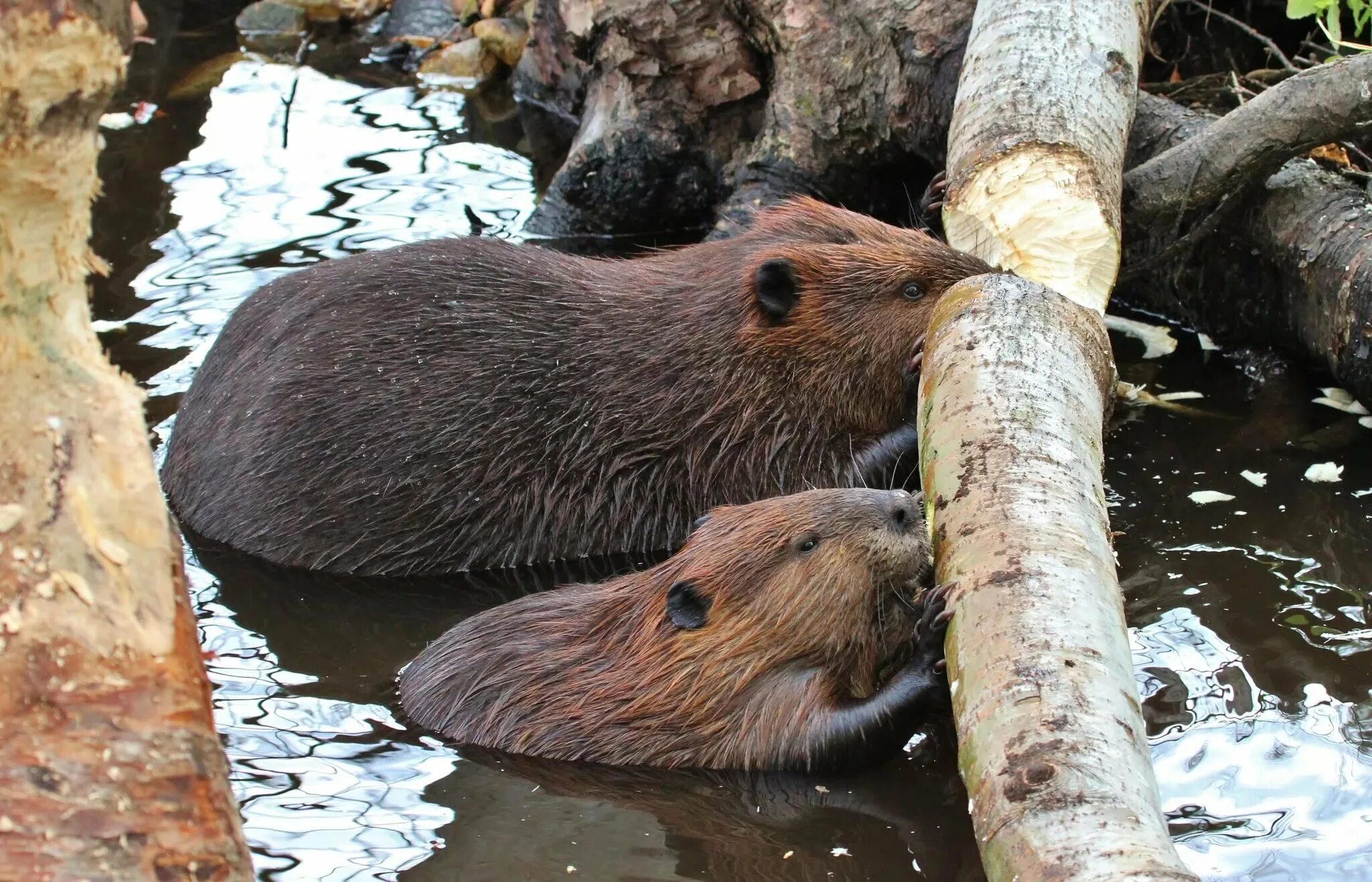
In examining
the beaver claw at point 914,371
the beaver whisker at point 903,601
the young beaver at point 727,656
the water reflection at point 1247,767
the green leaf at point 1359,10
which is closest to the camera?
the water reflection at point 1247,767

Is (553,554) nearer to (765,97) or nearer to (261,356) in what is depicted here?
(261,356)

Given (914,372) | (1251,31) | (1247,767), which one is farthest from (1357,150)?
(1247,767)

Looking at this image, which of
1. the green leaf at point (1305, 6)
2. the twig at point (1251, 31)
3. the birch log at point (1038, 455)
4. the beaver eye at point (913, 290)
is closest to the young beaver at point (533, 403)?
the beaver eye at point (913, 290)

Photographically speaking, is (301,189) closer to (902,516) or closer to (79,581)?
(902,516)

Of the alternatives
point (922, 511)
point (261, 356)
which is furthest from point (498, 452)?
point (922, 511)

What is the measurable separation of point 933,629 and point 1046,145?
1841 millimetres

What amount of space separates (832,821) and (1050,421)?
3.11 feet

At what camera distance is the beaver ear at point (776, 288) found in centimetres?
483

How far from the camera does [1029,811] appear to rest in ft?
8.25

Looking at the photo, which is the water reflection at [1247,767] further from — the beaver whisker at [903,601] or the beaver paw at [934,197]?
the beaver paw at [934,197]

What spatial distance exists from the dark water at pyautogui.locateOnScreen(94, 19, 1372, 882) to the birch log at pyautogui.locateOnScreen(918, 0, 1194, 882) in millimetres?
575

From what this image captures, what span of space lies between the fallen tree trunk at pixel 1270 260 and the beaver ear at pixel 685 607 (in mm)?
2406

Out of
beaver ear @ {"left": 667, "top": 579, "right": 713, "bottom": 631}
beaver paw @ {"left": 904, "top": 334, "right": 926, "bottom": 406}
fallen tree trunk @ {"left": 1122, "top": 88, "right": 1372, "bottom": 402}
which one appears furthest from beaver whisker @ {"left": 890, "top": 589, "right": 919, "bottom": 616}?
fallen tree trunk @ {"left": 1122, "top": 88, "right": 1372, "bottom": 402}

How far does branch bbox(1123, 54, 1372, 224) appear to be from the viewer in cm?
493
